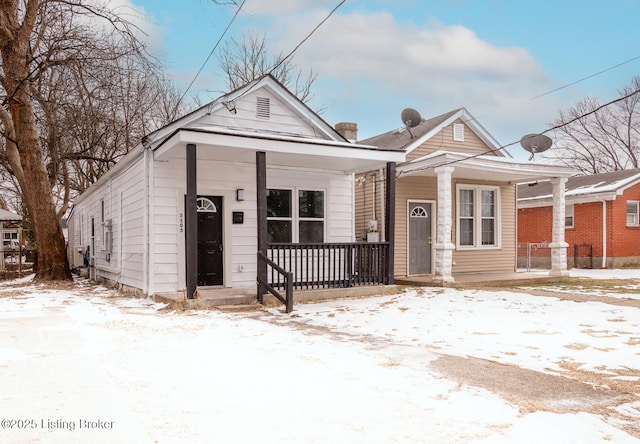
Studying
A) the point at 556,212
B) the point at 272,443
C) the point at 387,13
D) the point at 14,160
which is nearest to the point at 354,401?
the point at 272,443

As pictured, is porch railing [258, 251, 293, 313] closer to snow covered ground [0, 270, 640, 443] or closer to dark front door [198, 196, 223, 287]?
snow covered ground [0, 270, 640, 443]

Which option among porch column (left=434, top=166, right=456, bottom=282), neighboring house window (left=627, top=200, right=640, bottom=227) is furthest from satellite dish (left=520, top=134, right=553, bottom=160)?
neighboring house window (left=627, top=200, right=640, bottom=227)

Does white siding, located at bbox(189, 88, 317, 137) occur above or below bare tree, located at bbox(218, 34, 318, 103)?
below

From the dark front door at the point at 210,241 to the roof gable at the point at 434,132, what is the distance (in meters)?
5.66

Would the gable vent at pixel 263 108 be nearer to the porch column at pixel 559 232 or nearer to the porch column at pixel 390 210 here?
the porch column at pixel 390 210

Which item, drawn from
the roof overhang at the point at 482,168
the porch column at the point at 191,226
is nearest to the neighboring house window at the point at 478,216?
the roof overhang at the point at 482,168

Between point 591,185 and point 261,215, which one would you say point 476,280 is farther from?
point 591,185

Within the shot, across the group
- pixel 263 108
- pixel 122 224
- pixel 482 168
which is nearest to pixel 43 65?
pixel 122 224

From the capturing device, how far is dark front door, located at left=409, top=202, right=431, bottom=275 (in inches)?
549

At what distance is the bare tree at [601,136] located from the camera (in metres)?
34.3

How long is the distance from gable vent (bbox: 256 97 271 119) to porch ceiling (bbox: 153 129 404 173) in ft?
3.68

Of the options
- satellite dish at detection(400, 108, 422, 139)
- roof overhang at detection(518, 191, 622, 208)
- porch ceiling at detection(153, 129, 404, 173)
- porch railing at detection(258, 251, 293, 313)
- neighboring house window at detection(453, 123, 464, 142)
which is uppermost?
satellite dish at detection(400, 108, 422, 139)

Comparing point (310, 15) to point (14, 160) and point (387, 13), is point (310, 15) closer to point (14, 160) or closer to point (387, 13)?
point (387, 13)

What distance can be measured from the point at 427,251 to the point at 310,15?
7754 mm
